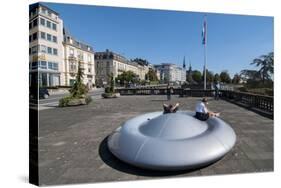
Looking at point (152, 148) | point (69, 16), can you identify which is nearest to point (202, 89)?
point (152, 148)

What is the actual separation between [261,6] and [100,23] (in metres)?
4.44

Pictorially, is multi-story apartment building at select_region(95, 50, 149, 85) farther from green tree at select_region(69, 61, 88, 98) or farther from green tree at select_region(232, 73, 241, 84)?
green tree at select_region(232, 73, 241, 84)

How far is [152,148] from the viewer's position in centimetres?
460

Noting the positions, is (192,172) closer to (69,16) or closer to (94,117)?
(94,117)

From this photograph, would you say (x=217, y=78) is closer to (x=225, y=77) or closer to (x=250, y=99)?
(x=225, y=77)

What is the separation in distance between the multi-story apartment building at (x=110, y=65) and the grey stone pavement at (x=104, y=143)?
77cm

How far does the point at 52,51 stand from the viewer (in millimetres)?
5508

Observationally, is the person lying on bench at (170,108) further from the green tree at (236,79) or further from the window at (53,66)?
the window at (53,66)

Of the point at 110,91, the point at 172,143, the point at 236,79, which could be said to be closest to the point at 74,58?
the point at 110,91

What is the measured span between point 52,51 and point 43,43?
12.6 inches

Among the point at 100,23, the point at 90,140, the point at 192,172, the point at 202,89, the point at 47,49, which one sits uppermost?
the point at 100,23

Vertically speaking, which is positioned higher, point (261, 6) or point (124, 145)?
point (261, 6)

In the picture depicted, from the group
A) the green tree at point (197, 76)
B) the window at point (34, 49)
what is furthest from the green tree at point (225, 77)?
the window at point (34, 49)

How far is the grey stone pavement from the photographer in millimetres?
4781
